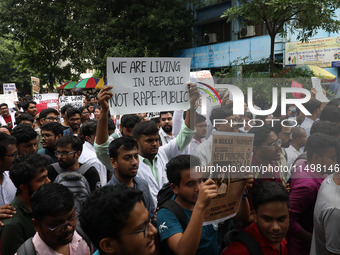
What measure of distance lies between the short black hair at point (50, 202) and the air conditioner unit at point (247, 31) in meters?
15.1

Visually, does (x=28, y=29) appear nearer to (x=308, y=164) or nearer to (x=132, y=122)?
(x=132, y=122)

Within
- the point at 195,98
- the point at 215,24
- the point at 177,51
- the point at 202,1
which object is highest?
the point at 202,1

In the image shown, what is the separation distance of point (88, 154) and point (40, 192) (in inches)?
84.1

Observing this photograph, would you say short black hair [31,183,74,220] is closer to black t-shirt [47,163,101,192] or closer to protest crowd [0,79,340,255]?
protest crowd [0,79,340,255]

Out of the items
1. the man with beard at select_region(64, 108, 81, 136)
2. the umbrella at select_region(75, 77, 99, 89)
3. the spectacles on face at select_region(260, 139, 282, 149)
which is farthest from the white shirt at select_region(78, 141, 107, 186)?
the umbrella at select_region(75, 77, 99, 89)

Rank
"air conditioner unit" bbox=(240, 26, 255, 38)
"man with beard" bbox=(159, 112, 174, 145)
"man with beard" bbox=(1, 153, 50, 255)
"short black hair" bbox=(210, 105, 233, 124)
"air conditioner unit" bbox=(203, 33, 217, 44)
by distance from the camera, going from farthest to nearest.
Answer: "air conditioner unit" bbox=(203, 33, 217, 44) < "air conditioner unit" bbox=(240, 26, 255, 38) < "man with beard" bbox=(159, 112, 174, 145) < "short black hair" bbox=(210, 105, 233, 124) < "man with beard" bbox=(1, 153, 50, 255)

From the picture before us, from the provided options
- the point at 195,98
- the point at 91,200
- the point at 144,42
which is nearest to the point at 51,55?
the point at 144,42

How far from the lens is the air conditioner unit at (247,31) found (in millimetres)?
15973

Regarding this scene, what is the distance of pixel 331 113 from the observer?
374cm

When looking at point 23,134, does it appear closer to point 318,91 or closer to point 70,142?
point 70,142

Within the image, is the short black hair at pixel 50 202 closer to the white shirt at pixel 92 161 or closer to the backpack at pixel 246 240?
the backpack at pixel 246 240

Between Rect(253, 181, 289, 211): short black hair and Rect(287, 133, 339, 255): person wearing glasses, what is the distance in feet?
1.18

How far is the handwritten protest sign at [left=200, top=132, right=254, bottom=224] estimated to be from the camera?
2.12m

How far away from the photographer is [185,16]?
17.2 meters
